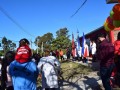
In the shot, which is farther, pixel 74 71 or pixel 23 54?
pixel 74 71

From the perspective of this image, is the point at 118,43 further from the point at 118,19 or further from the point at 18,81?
the point at 18,81

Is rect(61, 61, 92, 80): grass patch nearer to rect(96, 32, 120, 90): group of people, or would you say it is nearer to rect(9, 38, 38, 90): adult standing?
rect(96, 32, 120, 90): group of people


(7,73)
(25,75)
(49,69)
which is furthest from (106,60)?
(25,75)

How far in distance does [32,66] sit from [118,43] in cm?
336

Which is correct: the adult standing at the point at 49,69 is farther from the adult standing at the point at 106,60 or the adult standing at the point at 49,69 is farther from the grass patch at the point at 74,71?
the grass patch at the point at 74,71

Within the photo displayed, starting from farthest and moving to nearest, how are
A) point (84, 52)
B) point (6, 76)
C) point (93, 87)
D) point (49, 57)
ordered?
point (84, 52)
point (93, 87)
point (49, 57)
point (6, 76)

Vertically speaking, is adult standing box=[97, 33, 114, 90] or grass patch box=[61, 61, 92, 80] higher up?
adult standing box=[97, 33, 114, 90]

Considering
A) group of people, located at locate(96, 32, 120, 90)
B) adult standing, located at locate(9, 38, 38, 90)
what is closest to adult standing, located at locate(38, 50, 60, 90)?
group of people, located at locate(96, 32, 120, 90)

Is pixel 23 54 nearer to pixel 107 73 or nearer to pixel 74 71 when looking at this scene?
pixel 107 73

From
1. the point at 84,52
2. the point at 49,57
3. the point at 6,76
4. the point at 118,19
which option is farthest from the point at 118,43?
the point at 84,52

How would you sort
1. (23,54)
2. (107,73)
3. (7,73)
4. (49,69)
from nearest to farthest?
(23,54)
(7,73)
(107,73)
(49,69)

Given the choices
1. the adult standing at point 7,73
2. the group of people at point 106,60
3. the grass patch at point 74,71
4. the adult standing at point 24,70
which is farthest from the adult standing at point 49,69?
the grass patch at point 74,71

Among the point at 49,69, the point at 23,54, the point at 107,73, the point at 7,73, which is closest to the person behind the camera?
the point at 23,54

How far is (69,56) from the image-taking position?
38.4m
